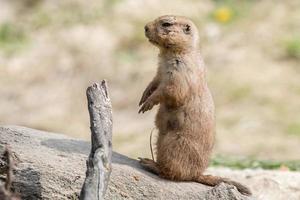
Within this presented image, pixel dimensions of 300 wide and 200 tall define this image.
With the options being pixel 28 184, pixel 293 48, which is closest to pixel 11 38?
pixel 293 48

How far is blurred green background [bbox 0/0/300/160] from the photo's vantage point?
12883 mm

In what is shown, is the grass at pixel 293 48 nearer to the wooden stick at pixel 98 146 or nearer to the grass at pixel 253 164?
the grass at pixel 253 164

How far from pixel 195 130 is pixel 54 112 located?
7.80 meters

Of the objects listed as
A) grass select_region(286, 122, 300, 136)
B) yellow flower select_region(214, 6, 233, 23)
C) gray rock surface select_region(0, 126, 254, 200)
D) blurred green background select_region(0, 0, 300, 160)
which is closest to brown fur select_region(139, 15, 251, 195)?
gray rock surface select_region(0, 126, 254, 200)

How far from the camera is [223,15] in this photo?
50.3 ft

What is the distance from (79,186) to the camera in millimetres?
5898

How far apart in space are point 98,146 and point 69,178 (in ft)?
2.00

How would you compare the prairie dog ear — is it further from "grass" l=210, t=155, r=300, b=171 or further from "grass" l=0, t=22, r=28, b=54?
"grass" l=0, t=22, r=28, b=54

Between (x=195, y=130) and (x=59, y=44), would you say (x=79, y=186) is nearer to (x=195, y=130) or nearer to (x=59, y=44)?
(x=195, y=130)

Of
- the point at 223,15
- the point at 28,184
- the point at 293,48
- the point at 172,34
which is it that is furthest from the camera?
the point at 223,15

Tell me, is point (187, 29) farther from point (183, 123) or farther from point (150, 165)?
point (150, 165)

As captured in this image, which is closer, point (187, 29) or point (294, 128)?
point (187, 29)

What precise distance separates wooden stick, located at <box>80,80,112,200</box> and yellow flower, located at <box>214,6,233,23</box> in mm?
9895

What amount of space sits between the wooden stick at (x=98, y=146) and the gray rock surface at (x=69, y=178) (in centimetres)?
58
